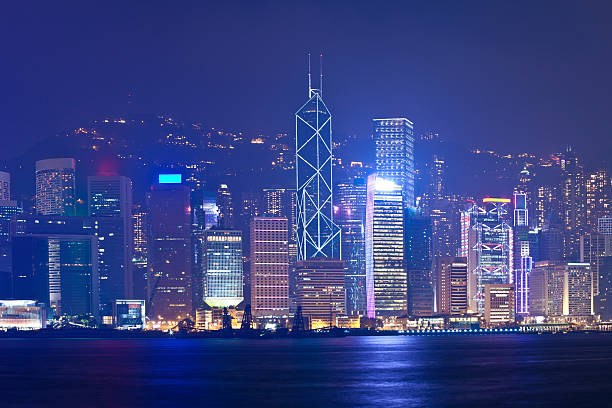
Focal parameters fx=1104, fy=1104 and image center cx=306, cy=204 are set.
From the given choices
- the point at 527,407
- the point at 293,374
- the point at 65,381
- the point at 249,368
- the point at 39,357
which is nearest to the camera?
the point at 527,407

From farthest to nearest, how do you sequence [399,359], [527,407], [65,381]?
[399,359] → [65,381] → [527,407]

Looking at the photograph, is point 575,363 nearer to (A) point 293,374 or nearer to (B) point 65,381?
(A) point 293,374

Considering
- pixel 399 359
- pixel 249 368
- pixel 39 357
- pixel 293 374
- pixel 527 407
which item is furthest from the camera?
pixel 39 357

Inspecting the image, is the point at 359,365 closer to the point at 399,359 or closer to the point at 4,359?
the point at 399,359

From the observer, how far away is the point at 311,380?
12612 centimetres

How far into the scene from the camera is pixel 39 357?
18775cm

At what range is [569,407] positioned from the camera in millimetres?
97375

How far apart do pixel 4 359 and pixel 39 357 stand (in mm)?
8878

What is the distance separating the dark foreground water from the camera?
103125 millimetres

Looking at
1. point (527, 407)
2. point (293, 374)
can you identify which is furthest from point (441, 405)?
point (293, 374)

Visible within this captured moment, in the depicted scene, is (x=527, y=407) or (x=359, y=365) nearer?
(x=527, y=407)

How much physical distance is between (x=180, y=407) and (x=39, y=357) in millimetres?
95823

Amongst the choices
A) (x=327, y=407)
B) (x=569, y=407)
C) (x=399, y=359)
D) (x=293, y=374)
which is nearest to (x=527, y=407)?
(x=569, y=407)

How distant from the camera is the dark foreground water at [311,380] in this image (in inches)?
4060
